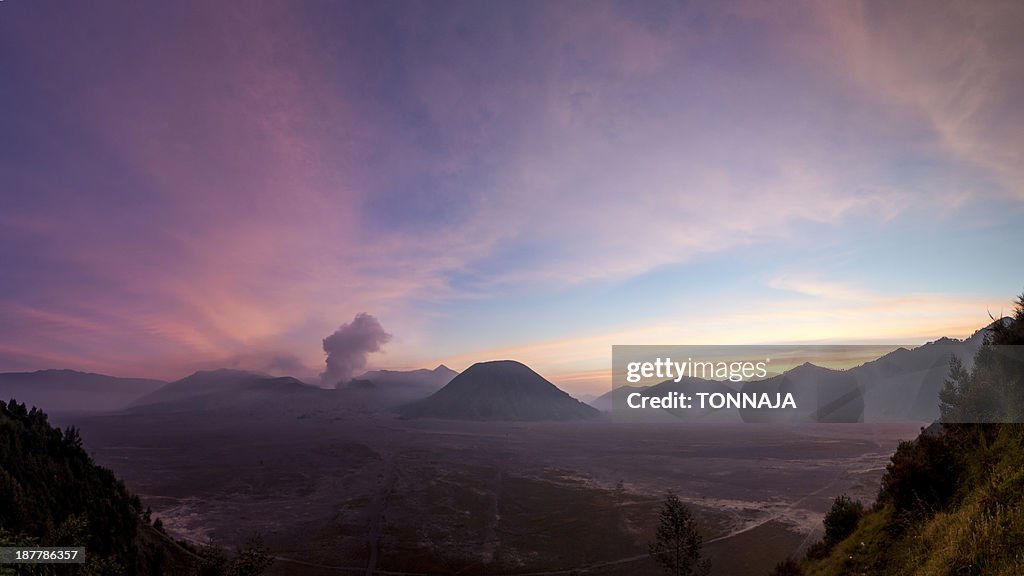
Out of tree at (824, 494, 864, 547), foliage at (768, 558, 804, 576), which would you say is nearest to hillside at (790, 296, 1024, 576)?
foliage at (768, 558, 804, 576)

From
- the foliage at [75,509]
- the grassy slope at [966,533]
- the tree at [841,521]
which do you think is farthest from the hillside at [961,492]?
the foliage at [75,509]

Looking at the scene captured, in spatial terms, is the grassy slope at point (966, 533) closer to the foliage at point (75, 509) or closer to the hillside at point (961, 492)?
the hillside at point (961, 492)

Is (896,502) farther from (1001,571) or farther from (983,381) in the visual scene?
(1001,571)

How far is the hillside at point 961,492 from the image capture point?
9.73 m

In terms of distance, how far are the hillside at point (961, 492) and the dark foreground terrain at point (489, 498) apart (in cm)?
3201

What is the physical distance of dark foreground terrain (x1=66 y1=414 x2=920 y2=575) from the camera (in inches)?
1834

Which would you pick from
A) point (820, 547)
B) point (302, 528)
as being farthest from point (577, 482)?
point (820, 547)

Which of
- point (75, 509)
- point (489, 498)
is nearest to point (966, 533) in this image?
point (75, 509)

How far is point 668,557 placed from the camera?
1142 inches

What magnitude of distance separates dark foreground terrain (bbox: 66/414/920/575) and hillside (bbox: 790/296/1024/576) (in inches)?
1260

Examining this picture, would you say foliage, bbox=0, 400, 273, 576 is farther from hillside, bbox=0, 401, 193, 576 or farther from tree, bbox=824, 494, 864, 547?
tree, bbox=824, 494, 864, 547

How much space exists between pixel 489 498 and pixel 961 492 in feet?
221

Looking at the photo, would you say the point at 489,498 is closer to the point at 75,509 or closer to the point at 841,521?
the point at 75,509

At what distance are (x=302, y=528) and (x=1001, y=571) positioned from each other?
213 feet
